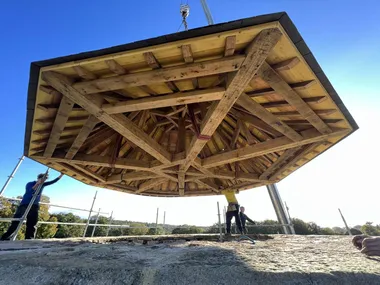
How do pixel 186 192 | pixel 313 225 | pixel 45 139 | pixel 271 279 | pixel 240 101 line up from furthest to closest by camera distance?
pixel 313 225
pixel 186 192
pixel 45 139
pixel 240 101
pixel 271 279

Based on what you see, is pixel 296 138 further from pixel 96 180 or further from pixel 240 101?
pixel 96 180

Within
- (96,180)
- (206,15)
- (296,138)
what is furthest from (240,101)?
(206,15)

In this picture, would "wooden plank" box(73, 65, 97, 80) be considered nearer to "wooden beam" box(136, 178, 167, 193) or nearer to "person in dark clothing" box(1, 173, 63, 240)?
"person in dark clothing" box(1, 173, 63, 240)

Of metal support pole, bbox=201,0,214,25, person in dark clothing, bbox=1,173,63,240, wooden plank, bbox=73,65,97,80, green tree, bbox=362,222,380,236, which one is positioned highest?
metal support pole, bbox=201,0,214,25

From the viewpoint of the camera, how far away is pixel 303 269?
174cm

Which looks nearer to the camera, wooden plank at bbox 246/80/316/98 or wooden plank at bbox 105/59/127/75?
wooden plank at bbox 105/59/127/75

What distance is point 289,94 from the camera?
3.70 m

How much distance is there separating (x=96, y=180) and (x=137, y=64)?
676 cm

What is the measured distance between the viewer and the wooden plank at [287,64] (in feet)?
10.0

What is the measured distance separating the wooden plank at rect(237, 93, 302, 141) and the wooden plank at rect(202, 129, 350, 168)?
0.74ft

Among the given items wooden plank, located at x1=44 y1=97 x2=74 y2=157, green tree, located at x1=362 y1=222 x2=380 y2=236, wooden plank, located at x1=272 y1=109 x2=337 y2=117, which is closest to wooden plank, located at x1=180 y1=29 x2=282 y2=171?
wooden plank, located at x1=272 y1=109 x2=337 y2=117

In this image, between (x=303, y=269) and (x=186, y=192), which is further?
(x=186, y=192)

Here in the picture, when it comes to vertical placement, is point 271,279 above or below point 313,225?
below

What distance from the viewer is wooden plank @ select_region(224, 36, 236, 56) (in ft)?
8.80
